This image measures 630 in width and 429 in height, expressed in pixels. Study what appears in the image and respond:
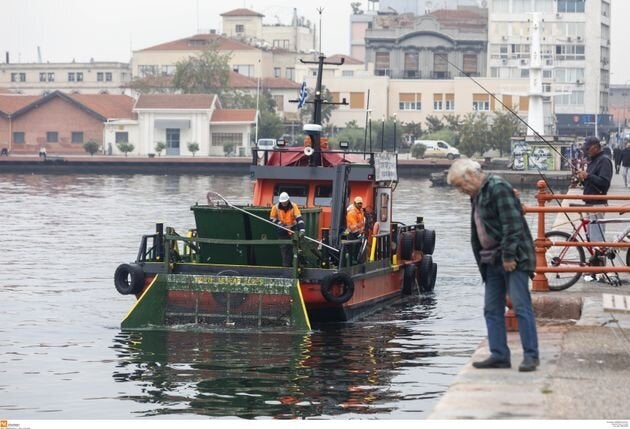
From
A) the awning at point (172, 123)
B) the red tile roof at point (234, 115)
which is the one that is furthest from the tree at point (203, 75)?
the awning at point (172, 123)

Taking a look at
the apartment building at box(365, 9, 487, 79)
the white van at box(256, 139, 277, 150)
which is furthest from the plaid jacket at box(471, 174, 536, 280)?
the apartment building at box(365, 9, 487, 79)

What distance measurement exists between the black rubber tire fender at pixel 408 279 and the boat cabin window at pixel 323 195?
9.08 ft

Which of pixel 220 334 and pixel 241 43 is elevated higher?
pixel 241 43

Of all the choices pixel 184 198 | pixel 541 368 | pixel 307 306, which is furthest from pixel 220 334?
pixel 184 198

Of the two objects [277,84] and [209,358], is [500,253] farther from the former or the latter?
[277,84]

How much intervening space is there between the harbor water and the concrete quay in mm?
2253

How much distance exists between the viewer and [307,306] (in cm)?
2209

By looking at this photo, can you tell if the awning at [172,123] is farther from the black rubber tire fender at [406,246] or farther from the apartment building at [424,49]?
the black rubber tire fender at [406,246]

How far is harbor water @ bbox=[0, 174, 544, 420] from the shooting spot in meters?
16.2

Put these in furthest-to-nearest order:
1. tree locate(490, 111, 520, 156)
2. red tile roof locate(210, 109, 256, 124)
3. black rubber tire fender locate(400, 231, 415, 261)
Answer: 1. red tile roof locate(210, 109, 256, 124)
2. tree locate(490, 111, 520, 156)
3. black rubber tire fender locate(400, 231, 415, 261)

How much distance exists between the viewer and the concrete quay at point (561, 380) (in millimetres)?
10555

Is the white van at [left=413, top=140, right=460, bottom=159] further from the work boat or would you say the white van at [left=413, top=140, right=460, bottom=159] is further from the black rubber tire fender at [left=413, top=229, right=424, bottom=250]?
the work boat

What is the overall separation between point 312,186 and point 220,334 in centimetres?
413
